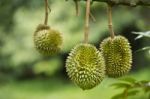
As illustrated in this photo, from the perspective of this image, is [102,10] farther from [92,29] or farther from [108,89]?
[108,89]

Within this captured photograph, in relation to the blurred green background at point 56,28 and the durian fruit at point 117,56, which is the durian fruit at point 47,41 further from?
the blurred green background at point 56,28

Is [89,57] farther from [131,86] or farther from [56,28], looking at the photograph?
[56,28]

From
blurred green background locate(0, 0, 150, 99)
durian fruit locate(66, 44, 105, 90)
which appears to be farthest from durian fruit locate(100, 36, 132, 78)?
blurred green background locate(0, 0, 150, 99)

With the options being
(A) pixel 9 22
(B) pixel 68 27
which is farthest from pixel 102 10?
(A) pixel 9 22

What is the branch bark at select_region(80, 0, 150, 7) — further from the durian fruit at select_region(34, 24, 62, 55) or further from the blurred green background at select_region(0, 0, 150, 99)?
the blurred green background at select_region(0, 0, 150, 99)

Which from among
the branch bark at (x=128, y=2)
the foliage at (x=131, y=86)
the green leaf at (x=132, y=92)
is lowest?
the green leaf at (x=132, y=92)

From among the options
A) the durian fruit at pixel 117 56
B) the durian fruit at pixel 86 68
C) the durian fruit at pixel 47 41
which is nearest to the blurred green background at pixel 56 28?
the durian fruit at pixel 47 41
